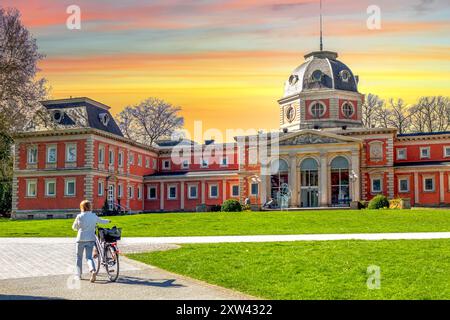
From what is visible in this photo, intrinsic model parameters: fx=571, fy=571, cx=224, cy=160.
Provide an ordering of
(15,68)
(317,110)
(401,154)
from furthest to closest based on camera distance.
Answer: (317,110) < (401,154) < (15,68)

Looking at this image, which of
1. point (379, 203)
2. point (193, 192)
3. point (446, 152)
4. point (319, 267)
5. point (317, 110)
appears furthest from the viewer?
point (193, 192)

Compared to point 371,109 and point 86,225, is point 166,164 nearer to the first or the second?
point 371,109

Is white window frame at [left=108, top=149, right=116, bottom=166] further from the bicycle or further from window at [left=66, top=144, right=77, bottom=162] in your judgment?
the bicycle

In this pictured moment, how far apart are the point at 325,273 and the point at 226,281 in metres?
2.16

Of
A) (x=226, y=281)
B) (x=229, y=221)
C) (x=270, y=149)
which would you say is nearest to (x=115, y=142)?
(x=270, y=149)

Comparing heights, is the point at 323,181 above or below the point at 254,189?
above

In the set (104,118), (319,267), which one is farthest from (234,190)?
(319,267)

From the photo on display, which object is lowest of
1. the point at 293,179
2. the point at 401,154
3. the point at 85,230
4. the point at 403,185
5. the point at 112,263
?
the point at 112,263

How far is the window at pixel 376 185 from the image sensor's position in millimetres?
59281

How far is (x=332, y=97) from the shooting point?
62812mm

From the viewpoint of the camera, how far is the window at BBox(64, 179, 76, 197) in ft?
177

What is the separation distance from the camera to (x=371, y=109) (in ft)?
242

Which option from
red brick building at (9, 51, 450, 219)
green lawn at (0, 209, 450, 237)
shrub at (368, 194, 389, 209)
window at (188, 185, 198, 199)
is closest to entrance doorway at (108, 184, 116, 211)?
red brick building at (9, 51, 450, 219)

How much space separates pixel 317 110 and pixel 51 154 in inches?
1130
